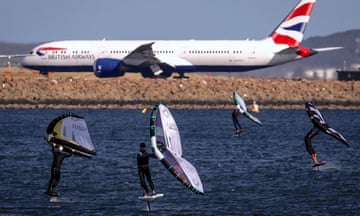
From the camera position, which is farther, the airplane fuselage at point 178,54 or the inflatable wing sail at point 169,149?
the airplane fuselage at point 178,54

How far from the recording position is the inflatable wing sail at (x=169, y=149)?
3053 centimetres

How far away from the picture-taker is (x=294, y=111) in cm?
12556

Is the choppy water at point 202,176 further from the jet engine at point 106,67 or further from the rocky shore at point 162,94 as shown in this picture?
the jet engine at point 106,67

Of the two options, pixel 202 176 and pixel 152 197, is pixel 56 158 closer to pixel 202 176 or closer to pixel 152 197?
pixel 152 197

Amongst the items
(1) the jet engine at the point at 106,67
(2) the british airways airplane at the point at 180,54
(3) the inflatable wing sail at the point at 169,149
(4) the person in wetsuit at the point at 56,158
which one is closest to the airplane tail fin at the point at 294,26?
(2) the british airways airplane at the point at 180,54

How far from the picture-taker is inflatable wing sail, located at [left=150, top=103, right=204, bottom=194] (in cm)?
3053

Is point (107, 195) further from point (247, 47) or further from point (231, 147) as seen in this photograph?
point (247, 47)

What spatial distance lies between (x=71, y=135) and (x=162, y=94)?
82121mm

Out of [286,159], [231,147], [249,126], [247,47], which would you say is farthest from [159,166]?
[247,47]

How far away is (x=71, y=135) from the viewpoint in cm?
3731

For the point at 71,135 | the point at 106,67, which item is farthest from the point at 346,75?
the point at 71,135

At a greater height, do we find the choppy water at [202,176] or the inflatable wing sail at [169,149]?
the inflatable wing sail at [169,149]

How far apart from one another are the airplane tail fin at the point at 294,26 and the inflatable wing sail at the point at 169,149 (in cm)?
9145

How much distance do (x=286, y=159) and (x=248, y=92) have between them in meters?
64.2
